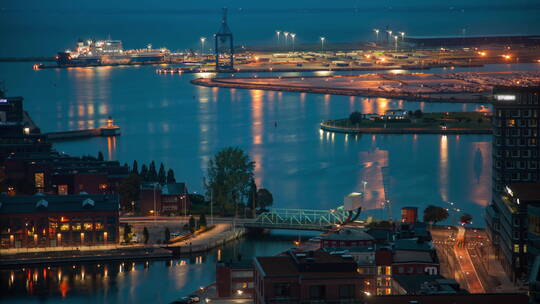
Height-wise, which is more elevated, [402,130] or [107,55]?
[107,55]

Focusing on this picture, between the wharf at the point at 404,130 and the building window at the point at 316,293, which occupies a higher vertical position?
the wharf at the point at 404,130

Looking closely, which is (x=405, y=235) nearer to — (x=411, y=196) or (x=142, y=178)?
(x=411, y=196)

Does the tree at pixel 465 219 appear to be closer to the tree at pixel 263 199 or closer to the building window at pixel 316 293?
the tree at pixel 263 199

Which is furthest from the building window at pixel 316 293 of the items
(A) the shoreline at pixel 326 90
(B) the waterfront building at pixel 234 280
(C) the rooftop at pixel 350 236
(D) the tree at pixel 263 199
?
(A) the shoreline at pixel 326 90

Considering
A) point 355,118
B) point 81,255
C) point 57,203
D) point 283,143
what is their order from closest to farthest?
point 81,255
point 57,203
point 283,143
point 355,118

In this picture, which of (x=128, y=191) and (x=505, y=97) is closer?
(x=505, y=97)

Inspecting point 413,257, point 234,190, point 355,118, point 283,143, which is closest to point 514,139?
point 413,257

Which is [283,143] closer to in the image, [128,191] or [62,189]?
[62,189]

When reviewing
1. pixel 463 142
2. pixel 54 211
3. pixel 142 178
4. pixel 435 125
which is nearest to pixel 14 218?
pixel 54 211
